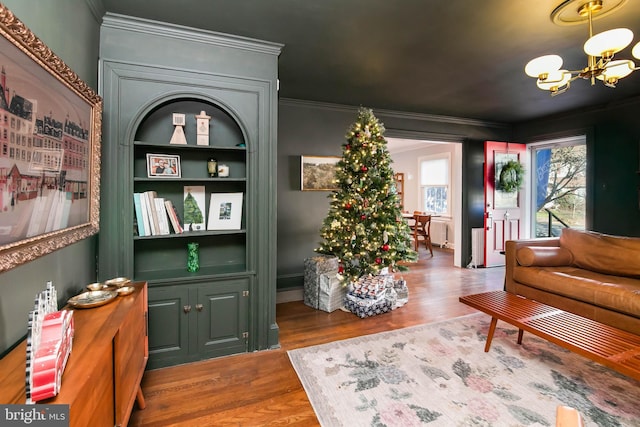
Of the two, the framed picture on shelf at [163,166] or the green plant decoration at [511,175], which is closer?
the framed picture on shelf at [163,166]

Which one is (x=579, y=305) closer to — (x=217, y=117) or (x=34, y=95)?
(x=217, y=117)

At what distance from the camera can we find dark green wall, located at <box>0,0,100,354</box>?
120cm

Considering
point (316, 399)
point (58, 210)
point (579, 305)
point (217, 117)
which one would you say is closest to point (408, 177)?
point (579, 305)

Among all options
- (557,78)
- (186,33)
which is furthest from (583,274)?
(186,33)

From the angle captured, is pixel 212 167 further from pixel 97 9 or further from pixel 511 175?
pixel 511 175

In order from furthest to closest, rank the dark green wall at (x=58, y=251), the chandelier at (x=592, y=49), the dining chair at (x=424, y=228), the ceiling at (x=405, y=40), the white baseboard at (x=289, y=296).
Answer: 1. the dining chair at (x=424, y=228)
2. the white baseboard at (x=289, y=296)
3. the ceiling at (x=405, y=40)
4. the chandelier at (x=592, y=49)
5. the dark green wall at (x=58, y=251)

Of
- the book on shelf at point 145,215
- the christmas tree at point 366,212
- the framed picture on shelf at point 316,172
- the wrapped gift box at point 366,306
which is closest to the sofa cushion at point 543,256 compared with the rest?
the christmas tree at point 366,212

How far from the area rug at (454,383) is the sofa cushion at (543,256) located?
882 millimetres

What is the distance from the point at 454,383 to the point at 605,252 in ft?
7.68

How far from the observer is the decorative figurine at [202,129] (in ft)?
8.23

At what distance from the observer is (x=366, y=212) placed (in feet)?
11.0

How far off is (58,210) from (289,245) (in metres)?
2.79

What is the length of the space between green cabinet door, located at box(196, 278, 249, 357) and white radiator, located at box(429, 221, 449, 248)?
621 cm

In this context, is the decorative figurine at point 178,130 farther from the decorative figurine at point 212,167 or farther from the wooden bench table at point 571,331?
the wooden bench table at point 571,331
